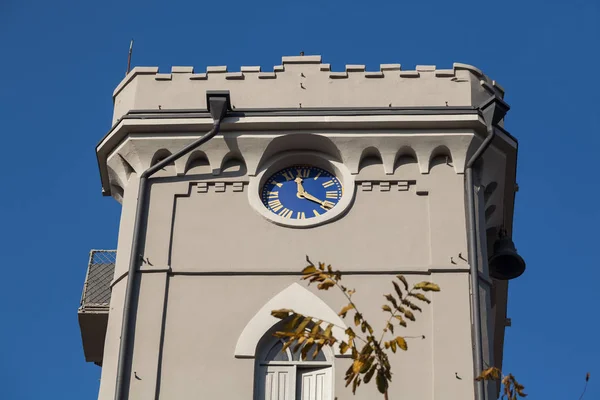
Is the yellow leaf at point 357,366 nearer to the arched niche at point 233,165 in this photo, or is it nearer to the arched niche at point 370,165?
the arched niche at point 370,165

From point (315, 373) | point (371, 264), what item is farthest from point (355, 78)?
point (315, 373)

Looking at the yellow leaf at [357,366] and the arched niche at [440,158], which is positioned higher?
the arched niche at [440,158]

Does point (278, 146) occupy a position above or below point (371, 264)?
above

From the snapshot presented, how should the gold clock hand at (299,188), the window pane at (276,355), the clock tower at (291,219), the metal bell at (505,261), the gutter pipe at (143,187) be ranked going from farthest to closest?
the metal bell at (505,261) → the gold clock hand at (299,188) → the gutter pipe at (143,187) → the window pane at (276,355) → the clock tower at (291,219)

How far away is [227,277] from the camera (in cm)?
2047

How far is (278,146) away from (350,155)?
1047 millimetres

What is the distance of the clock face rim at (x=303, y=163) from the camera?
68.9 feet

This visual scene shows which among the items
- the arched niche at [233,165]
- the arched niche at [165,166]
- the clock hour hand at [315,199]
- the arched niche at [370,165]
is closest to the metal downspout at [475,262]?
the arched niche at [370,165]

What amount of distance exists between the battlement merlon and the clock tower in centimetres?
3

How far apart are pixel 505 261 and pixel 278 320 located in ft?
12.4

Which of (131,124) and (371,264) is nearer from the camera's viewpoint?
(371,264)

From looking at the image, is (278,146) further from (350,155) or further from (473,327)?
(473,327)

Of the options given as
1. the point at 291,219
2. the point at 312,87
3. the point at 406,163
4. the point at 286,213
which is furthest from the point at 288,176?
the point at 406,163

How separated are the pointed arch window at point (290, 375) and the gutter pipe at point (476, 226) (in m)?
1.89
